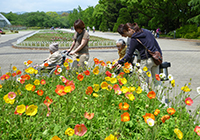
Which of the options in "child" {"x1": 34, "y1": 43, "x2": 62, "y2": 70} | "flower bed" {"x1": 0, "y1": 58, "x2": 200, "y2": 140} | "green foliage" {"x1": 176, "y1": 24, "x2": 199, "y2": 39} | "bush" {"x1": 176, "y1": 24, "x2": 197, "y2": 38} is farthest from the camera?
"bush" {"x1": 176, "y1": 24, "x2": 197, "y2": 38}

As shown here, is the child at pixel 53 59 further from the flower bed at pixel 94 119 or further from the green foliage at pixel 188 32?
the green foliage at pixel 188 32

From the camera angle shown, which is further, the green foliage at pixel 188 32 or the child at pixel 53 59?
the green foliage at pixel 188 32

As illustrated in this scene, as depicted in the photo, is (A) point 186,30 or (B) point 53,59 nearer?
(B) point 53,59

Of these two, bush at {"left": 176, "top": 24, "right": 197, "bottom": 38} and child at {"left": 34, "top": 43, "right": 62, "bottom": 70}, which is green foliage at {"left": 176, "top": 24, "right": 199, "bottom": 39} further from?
child at {"left": 34, "top": 43, "right": 62, "bottom": 70}

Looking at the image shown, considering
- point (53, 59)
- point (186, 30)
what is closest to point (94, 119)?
point (53, 59)

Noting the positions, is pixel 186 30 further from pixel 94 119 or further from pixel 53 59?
pixel 94 119

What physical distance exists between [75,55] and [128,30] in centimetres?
177

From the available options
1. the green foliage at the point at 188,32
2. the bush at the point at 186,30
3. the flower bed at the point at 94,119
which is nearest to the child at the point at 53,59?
the flower bed at the point at 94,119

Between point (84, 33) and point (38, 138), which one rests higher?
point (84, 33)

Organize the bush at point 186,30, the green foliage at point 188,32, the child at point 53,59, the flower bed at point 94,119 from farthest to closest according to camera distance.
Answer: the bush at point 186,30 → the green foliage at point 188,32 → the child at point 53,59 → the flower bed at point 94,119

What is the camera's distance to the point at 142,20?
107 feet

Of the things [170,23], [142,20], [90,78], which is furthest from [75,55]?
[142,20]

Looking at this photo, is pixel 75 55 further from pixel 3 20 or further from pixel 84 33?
pixel 3 20

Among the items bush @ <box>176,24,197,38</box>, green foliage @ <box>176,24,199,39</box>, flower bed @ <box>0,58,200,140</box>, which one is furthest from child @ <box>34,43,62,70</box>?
bush @ <box>176,24,197,38</box>
